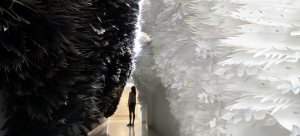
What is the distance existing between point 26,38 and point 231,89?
499mm

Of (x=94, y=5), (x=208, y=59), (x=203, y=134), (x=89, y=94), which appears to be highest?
(x=94, y=5)

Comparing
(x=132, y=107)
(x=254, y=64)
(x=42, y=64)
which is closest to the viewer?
(x=254, y=64)

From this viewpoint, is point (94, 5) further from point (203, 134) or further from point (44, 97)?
point (203, 134)

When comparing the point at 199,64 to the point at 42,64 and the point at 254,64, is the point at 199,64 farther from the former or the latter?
the point at 42,64

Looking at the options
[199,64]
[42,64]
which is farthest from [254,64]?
[42,64]

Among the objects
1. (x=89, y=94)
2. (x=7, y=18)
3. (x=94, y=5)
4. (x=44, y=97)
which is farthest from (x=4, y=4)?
(x=89, y=94)

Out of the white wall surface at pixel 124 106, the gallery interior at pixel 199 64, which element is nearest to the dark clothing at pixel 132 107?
the white wall surface at pixel 124 106

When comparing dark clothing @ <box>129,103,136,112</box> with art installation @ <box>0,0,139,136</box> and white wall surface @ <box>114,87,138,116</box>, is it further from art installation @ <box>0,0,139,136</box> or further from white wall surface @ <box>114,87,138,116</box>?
art installation @ <box>0,0,139,136</box>

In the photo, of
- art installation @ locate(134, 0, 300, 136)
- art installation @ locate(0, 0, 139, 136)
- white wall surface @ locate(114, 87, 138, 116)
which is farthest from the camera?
white wall surface @ locate(114, 87, 138, 116)

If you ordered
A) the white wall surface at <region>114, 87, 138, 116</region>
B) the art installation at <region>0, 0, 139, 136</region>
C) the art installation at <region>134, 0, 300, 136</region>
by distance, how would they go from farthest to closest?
the white wall surface at <region>114, 87, 138, 116</region>
the art installation at <region>0, 0, 139, 136</region>
the art installation at <region>134, 0, 300, 136</region>

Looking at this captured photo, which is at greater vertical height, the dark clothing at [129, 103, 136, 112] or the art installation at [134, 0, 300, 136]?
the art installation at [134, 0, 300, 136]

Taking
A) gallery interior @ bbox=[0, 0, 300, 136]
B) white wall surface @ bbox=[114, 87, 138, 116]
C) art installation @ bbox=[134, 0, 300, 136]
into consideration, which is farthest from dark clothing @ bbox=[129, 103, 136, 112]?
art installation @ bbox=[134, 0, 300, 136]

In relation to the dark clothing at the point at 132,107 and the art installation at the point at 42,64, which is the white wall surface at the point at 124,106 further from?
the art installation at the point at 42,64

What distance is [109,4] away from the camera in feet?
3.16
